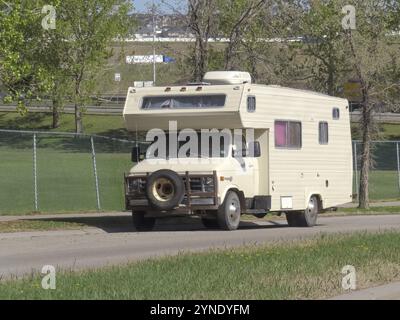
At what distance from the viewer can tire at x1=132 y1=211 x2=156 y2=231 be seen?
2066cm

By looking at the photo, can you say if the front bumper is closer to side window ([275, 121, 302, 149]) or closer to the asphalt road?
the asphalt road

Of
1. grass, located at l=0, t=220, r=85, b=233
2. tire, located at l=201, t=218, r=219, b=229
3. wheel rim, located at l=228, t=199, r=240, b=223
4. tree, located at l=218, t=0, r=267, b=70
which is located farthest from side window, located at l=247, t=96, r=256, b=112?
tree, located at l=218, t=0, r=267, b=70

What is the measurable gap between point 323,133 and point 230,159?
4.00 metres

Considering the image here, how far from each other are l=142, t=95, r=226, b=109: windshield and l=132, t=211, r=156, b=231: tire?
7.87 feet

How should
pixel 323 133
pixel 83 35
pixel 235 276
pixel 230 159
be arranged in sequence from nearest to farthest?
1. pixel 235 276
2. pixel 230 159
3. pixel 323 133
4. pixel 83 35

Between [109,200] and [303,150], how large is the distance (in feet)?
30.5

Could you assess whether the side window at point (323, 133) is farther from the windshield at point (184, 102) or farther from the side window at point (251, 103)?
the windshield at point (184, 102)

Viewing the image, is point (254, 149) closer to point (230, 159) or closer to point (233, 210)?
point (230, 159)

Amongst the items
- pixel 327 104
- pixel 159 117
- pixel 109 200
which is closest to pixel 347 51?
pixel 327 104

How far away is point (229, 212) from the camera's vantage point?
20266mm

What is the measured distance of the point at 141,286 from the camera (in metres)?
10.9

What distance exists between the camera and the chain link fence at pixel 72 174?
28423mm

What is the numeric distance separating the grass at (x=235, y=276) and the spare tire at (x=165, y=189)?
4.14 metres

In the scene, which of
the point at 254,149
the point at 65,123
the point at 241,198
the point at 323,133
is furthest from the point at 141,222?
the point at 65,123
